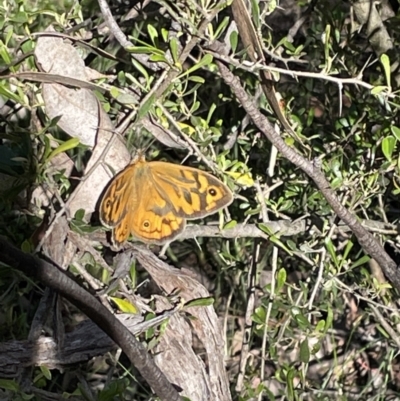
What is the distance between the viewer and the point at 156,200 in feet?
4.77

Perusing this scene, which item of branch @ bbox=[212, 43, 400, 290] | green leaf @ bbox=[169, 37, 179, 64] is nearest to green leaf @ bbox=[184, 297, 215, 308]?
branch @ bbox=[212, 43, 400, 290]

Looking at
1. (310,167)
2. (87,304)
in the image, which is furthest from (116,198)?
(87,304)


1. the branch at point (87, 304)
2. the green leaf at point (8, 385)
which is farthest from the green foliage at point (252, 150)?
the branch at point (87, 304)

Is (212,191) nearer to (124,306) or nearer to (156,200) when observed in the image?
(156,200)

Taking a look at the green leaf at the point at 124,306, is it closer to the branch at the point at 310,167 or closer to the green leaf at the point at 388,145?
the branch at the point at 310,167

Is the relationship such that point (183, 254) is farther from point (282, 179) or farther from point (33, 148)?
point (33, 148)

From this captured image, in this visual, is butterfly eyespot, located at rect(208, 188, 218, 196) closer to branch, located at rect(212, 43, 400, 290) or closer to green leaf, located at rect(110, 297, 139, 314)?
branch, located at rect(212, 43, 400, 290)

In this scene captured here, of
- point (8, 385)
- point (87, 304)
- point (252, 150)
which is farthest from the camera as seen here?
point (252, 150)

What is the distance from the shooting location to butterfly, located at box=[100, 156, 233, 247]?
1.35m

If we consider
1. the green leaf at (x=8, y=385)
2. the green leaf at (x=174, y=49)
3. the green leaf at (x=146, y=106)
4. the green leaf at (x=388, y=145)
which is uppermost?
the green leaf at (x=174, y=49)

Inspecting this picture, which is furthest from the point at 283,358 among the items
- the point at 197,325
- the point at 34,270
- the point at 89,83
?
the point at 34,270

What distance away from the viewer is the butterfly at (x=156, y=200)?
135 cm

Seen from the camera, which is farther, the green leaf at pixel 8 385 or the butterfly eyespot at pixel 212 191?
the butterfly eyespot at pixel 212 191

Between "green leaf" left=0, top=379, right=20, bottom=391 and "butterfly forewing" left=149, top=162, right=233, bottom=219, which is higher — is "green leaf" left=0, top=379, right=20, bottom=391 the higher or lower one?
the lower one
